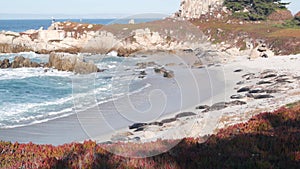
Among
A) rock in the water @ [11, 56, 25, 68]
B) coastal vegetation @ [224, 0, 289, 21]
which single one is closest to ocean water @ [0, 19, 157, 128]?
rock in the water @ [11, 56, 25, 68]

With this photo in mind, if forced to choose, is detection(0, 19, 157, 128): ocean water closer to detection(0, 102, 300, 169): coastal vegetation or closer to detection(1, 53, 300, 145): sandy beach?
detection(1, 53, 300, 145): sandy beach

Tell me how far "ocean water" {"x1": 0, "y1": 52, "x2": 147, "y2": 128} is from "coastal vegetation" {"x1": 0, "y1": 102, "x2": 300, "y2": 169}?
1.89 m

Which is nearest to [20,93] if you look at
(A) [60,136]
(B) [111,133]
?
(A) [60,136]

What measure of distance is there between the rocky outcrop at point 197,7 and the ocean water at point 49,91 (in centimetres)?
4587

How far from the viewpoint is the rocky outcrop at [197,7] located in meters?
74.2

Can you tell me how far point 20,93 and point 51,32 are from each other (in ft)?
148

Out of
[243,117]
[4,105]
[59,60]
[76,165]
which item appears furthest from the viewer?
[59,60]

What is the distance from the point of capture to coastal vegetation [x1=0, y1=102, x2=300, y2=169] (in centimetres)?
536

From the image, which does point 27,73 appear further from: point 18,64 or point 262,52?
point 262,52

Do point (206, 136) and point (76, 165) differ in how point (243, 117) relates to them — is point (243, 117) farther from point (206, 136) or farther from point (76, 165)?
point (76, 165)

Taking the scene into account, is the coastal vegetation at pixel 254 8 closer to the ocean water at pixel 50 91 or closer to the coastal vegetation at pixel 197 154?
the ocean water at pixel 50 91

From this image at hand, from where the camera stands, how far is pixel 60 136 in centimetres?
1357

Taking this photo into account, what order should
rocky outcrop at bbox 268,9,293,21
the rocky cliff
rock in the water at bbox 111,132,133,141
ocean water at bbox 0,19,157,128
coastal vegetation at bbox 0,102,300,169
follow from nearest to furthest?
1. coastal vegetation at bbox 0,102,300,169
2. the rocky cliff
3. ocean water at bbox 0,19,157,128
4. rock in the water at bbox 111,132,133,141
5. rocky outcrop at bbox 268,9,293,21

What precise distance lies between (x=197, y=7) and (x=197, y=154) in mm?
76437
